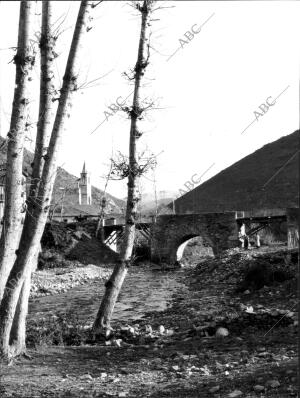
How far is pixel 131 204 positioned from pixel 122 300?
7.44 meters

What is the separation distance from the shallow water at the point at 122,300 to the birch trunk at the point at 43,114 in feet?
18.5

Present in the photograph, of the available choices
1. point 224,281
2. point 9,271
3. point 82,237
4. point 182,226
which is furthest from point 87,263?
point 9,271

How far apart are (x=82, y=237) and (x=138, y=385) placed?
30046mm

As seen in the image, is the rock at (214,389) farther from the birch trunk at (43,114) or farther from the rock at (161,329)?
the rock at (161,329)

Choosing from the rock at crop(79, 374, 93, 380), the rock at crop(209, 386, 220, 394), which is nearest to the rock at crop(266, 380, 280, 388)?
the rock at crop(209, 386, 220, 394)

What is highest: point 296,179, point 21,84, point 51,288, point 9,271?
point 21,84

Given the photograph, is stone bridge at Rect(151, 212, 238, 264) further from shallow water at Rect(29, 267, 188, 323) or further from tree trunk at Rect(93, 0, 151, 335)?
tree trunk at Rect(93, 0, 151, 335)

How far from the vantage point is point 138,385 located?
200 inches

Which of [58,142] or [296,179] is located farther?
[58,142]

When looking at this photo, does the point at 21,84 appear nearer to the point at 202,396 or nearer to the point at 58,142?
the point at 58,142

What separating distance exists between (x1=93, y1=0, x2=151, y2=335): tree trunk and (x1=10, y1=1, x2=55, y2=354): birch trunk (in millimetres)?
2902

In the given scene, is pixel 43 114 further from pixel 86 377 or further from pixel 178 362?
pixel 178 362

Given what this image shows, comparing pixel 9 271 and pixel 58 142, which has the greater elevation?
pixel 58 142

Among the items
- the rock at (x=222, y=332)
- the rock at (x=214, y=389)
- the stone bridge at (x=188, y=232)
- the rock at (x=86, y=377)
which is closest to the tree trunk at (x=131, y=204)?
the rock at (x=222, y=332)
